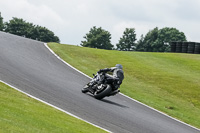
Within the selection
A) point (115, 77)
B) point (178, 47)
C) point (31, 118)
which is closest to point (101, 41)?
point (178, 47)

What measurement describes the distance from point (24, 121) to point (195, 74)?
64.5 feet

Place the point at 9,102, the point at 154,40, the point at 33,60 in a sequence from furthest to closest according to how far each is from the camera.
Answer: the point at 154,40
the point at 33,60
the point at 9,102

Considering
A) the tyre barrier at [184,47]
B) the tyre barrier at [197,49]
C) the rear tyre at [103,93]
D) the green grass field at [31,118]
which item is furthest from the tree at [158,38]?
the green grass field at [31,118]

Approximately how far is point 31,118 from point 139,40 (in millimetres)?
105953

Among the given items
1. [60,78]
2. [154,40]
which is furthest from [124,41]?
[60,78]

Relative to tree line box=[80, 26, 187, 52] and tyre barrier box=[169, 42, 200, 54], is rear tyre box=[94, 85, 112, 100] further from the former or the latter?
tree line box=[80, 26, 187, 52]

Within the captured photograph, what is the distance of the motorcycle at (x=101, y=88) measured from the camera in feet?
51.3

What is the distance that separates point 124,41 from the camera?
113 metres

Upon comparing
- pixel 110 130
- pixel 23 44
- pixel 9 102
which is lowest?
pixel 110 130

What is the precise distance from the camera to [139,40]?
374 feet

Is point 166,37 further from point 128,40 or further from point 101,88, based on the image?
point 101,88

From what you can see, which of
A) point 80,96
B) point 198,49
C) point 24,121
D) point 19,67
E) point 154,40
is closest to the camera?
point 24,121

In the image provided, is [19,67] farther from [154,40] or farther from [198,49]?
[154,40]

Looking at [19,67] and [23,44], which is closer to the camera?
[19,67]
